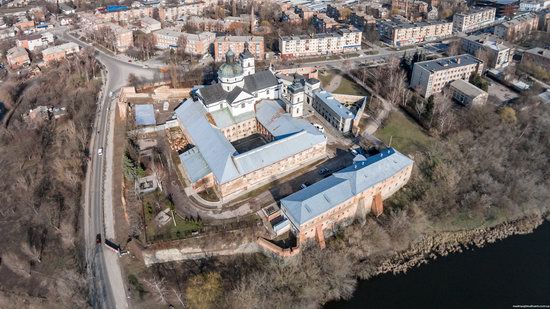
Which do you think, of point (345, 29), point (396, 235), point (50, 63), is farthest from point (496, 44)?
point (50, 63)

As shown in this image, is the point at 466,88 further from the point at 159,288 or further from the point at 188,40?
the point at 188,40

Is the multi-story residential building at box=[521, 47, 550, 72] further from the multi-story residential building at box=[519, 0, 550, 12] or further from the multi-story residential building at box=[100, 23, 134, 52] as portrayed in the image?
the multi-story residential building at box=[100, 23, 134, 52]

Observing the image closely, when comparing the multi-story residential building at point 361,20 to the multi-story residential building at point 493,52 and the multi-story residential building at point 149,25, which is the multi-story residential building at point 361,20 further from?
the multi-story residential building at point 149,25

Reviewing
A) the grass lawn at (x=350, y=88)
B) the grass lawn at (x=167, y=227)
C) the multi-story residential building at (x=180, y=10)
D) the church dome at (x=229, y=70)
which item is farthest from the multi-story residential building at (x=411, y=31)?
the grass lawn at (x=167, y=227)

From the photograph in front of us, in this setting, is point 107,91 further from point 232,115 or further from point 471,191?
point 471,191

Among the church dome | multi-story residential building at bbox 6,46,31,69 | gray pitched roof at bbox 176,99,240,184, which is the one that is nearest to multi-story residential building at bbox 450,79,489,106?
the church dome

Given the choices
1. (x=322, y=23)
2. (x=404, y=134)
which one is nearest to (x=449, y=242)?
(x=404, y=134)
